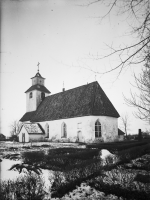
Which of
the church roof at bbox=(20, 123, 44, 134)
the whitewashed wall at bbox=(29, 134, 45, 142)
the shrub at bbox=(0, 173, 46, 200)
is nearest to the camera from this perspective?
the shrub at bbox=(0, 173, 46, 200)

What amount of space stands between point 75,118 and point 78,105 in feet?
6.68

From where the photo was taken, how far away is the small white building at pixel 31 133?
77.6 ft

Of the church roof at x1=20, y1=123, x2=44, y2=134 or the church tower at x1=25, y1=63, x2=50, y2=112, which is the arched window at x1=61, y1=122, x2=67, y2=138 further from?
the church tower at x1=25, y1=63, x2=50, y2=112

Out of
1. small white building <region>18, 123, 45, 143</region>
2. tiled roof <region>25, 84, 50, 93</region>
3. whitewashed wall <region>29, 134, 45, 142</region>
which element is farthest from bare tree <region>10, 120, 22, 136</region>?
whitewashed wall <region>29, 134, 45, 142</region>

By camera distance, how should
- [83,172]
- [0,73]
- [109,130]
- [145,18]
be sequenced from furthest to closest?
[109,130], [83,172], [0,73], [145,18]

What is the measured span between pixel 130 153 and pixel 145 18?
8.06m

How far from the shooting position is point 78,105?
2239cm

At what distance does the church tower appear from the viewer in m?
31.2

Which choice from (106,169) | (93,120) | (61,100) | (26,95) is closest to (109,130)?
(93,120)

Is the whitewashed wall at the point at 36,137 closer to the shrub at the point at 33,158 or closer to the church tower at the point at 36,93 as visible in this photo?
the church tower at the point at 36,93

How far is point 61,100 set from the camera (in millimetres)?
26688

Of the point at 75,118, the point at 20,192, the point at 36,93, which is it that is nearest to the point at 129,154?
the point at 20,192

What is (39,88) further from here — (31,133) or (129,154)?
(129,154)

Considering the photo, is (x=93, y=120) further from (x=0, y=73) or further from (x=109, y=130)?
(x=0, y=73)
